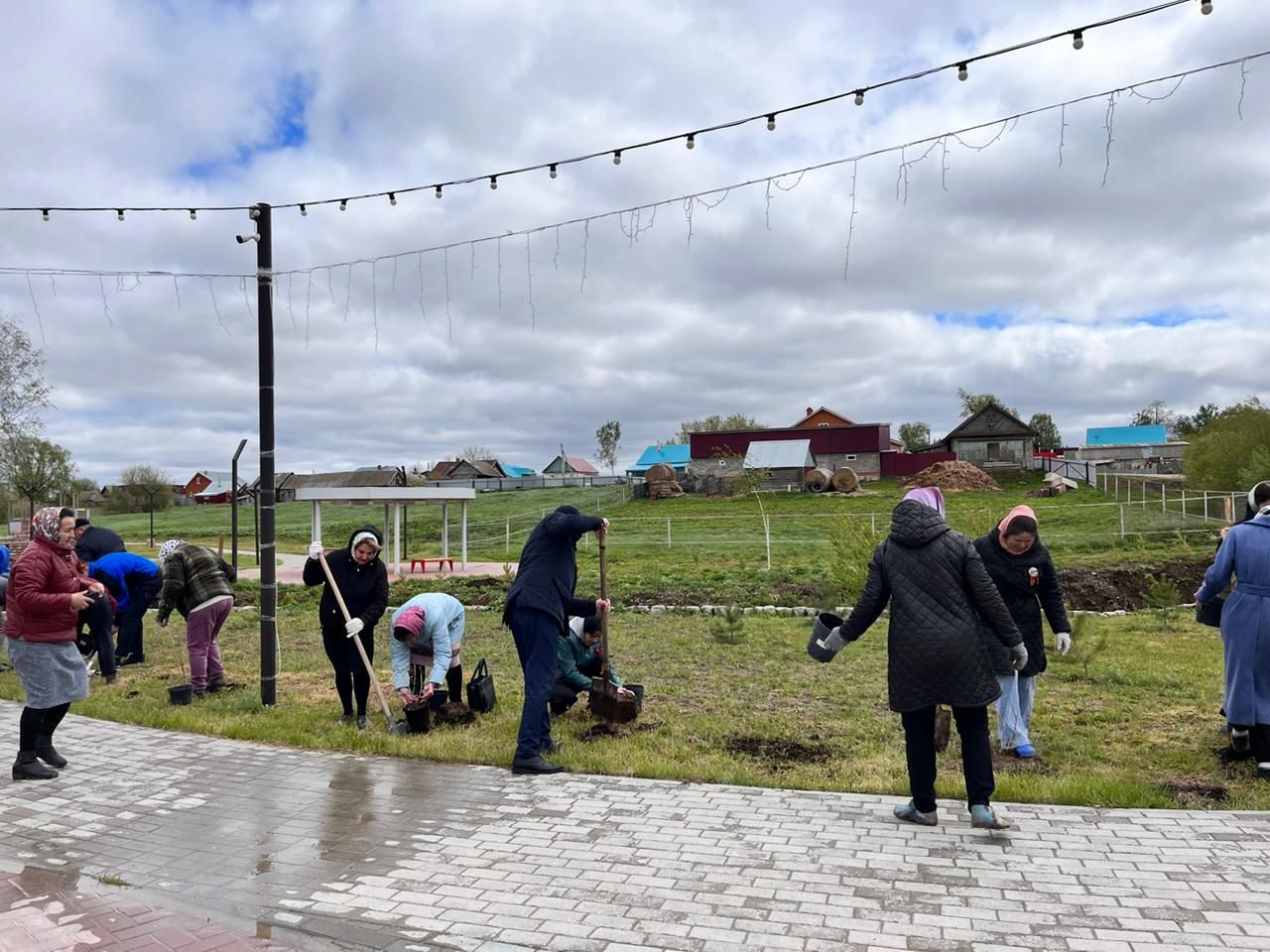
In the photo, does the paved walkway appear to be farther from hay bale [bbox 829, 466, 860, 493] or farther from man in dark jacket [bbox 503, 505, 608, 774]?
hay bale [bbox 829, 466, 860, 493]

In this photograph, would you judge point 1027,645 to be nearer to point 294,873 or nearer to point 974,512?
point 294,873

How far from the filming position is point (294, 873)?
4.20 m

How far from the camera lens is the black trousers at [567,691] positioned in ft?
23.2

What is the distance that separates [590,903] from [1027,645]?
3361 millimetres

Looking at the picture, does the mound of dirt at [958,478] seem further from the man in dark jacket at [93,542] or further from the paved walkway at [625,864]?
the paved walkway at [625,864]

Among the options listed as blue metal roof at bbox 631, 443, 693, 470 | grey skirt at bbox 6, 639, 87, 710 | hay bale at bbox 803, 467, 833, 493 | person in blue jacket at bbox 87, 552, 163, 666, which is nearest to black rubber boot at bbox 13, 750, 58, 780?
grey skirt at bbox 6, 639, 87, 710

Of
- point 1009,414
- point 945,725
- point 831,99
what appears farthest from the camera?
point 1009,414

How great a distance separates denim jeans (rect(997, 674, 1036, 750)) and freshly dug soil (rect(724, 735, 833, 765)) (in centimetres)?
111

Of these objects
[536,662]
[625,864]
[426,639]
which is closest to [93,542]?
[426,639]

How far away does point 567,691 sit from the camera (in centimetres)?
709

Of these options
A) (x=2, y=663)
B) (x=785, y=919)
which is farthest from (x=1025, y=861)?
(x=2, y=663)

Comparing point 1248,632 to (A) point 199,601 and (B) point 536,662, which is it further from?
(A) point 199,601

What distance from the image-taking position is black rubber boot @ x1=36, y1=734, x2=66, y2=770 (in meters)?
5.95

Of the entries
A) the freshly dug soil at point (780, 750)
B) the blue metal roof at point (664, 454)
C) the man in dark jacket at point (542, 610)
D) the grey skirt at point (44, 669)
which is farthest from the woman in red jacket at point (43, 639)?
the blue metal roof at point (664, 454)
